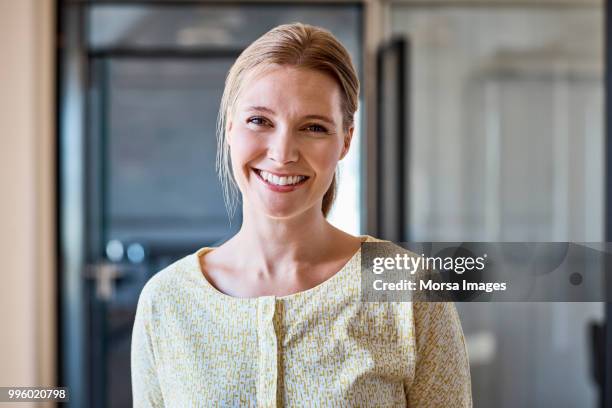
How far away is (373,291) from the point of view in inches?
34.0

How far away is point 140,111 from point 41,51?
1.40 feet

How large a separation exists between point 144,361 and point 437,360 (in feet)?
1.20

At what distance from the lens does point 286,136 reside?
0.78 meters

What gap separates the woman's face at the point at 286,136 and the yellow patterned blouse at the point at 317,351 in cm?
12

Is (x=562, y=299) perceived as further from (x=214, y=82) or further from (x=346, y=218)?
(x=214, y=82)

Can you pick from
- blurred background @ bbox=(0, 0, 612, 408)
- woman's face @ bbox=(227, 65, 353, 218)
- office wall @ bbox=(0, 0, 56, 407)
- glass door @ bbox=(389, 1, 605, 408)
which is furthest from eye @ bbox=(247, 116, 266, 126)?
office wall @ bbox=(0, 0, 56, 407)

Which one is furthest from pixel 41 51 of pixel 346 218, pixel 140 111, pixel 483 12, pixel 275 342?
pixel 275 342

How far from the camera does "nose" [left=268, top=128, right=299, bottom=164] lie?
30.5 inches

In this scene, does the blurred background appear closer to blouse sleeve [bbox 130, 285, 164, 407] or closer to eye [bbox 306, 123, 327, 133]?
blouse sleeve [bbox 130, 285, 164, 407]

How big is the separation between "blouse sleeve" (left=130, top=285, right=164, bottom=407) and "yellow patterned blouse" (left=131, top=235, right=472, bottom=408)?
42mm

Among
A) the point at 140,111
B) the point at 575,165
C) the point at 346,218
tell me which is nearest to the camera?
the point at 575,165

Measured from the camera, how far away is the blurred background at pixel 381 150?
7.83 ft

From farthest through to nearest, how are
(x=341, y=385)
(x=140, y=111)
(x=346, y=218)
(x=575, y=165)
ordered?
1. (x=140, y=111)
2. (x=346, y=218)
3. (x=575, y=165)
4. (x=341, y=385)

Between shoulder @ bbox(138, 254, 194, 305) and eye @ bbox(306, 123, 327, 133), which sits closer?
eye @ bbox(306, 123, 327, 133)
